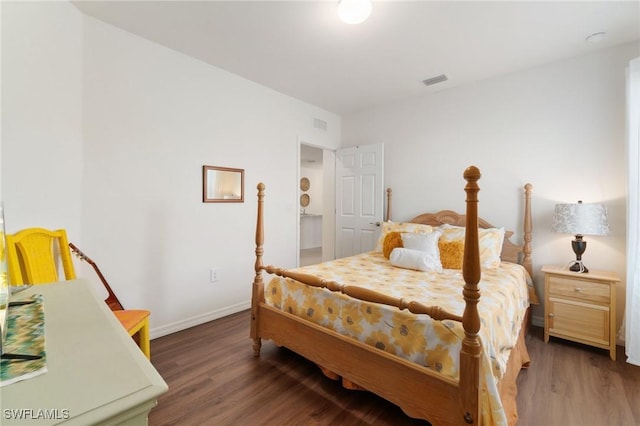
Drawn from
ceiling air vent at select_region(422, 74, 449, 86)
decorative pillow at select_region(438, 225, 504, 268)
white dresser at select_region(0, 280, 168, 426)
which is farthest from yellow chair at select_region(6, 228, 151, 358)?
ceiling air vent at select_region(422, 74, 449, 86)

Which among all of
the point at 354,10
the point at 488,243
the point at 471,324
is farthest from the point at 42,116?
the point at 488,243

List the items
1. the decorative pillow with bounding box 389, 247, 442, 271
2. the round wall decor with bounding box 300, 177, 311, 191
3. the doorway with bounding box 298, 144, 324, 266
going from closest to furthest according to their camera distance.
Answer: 1. the decorative pillow with bounding box 389, 247, 442, 271
2. the doorway with bounding box 298, 144, 324, 266
3. the round wall decor with bounding box 300, 177, 311, 191

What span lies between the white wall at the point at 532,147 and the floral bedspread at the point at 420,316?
750 mm

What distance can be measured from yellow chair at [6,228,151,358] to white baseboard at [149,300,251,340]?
2.32ft

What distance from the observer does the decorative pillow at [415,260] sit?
249 cm

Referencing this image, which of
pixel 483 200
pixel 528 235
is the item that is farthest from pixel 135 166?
pixel 528 235

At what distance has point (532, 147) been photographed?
2.96 meters

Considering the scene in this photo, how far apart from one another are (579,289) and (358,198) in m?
2.59

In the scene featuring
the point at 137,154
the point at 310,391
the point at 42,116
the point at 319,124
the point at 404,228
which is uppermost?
the point at 319,124

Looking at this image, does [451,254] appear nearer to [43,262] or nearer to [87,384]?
[87,384]

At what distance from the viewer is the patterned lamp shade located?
7.72 ft

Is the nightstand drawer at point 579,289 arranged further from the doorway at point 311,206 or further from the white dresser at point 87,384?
the doorway at point 311,206

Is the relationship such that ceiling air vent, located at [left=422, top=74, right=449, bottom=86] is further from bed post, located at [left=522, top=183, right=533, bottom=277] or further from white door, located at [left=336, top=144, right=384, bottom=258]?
bed post, located at [left=522, top=183, right=533, bottom=277]

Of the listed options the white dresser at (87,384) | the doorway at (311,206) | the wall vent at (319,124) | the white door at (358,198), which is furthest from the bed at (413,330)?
the doorway at (311,206)
